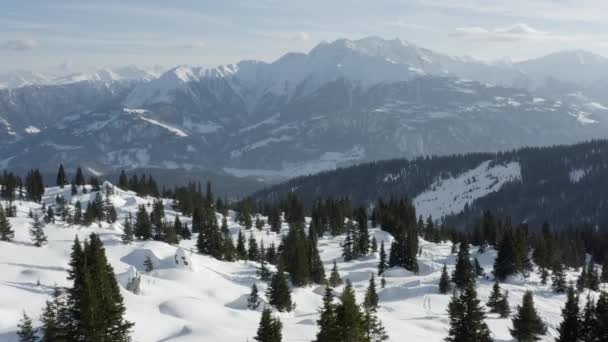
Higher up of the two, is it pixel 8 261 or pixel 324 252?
pixel 8 261

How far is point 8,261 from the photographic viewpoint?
8631 cm

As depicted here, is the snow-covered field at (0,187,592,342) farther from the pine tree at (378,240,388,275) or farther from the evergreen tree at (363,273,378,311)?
the evergreen tree at (363,273,378,311)

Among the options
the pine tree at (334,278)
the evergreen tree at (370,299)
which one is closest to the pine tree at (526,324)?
the evergreen tree at (370,299)

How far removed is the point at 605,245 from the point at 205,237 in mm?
128054

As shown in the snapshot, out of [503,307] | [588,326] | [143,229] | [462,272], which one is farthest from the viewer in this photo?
[143,229]

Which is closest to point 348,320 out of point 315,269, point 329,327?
point 329,327

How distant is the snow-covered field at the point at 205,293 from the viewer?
201 feet

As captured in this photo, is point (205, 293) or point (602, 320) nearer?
point (602, 320)

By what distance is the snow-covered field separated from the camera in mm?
61250

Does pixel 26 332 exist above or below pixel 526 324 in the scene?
above

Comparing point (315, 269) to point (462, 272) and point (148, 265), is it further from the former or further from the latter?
point (148, 265)

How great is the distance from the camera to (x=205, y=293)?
3270 inches

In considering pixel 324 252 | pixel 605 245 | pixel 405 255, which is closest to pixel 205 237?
pixel 324 252

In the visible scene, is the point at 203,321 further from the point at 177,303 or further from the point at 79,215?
the point at 79,215
